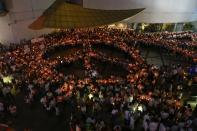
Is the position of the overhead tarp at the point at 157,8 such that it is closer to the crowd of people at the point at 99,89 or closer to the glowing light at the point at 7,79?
the crowd of people at the point at 99,89

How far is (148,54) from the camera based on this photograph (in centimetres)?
2912

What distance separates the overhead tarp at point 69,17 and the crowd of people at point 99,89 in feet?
7.55

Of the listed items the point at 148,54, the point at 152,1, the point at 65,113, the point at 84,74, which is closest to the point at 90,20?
the point at 84,74

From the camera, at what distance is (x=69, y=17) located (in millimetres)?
25234

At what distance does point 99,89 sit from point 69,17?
676cm

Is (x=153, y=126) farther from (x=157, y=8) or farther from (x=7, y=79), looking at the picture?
(x=157, y=8)

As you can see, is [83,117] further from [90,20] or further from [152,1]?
[152,1]

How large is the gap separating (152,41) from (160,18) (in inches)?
223

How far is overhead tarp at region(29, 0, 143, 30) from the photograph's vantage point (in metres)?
24.4

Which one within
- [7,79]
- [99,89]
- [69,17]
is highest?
[69,17]

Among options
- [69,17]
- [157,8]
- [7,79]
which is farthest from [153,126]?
[157,8]

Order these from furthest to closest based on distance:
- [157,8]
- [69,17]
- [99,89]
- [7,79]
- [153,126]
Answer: [157,8]
[69,17]
[7,79]
[99,89]
[153,126]

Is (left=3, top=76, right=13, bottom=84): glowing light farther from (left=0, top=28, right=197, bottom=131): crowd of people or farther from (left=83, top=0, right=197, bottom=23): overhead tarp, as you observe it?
(left=83, top=0, right=197, bottom=23): overhead tarp

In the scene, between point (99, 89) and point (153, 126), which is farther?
point (99, 89)
